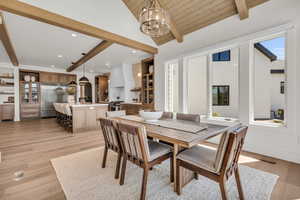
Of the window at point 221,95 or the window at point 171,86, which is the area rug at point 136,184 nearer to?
the window at point 171,86

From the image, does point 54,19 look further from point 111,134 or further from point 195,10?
point 195,10

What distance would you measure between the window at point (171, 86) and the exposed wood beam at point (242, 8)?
214 centimetres

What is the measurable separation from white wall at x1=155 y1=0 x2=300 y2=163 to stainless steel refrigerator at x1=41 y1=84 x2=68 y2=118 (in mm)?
7521

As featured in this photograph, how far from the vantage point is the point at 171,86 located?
462 cm

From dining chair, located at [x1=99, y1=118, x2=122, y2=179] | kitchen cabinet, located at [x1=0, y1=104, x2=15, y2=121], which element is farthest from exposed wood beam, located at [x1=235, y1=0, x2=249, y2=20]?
kitchen cabinet, located at [x1=0, y1=104, x2=15, y2=121]

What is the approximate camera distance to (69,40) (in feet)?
13.4

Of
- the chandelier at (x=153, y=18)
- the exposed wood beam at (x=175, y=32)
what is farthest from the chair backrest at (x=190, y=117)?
the exposed wood beam at (x=175, y=32)

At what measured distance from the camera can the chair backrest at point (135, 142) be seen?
4.64 ft

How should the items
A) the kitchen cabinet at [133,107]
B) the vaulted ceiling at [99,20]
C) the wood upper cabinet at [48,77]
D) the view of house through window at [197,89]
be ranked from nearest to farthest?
the vaulted ceiling at [99,20] < the kitchen cabinet at [133,107] < the view of house through window at [197,89] < the wood upper cabinet at [48,77]

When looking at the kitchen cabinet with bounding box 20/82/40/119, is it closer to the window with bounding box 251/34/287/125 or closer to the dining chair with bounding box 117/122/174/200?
the dining chair with bounding box 117/122/174/200

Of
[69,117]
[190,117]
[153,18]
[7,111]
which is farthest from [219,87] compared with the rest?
[7,111]

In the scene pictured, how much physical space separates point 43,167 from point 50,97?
6.42 meters

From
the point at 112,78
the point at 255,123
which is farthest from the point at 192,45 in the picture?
the point at 112,78

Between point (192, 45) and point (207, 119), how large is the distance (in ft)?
6.63
